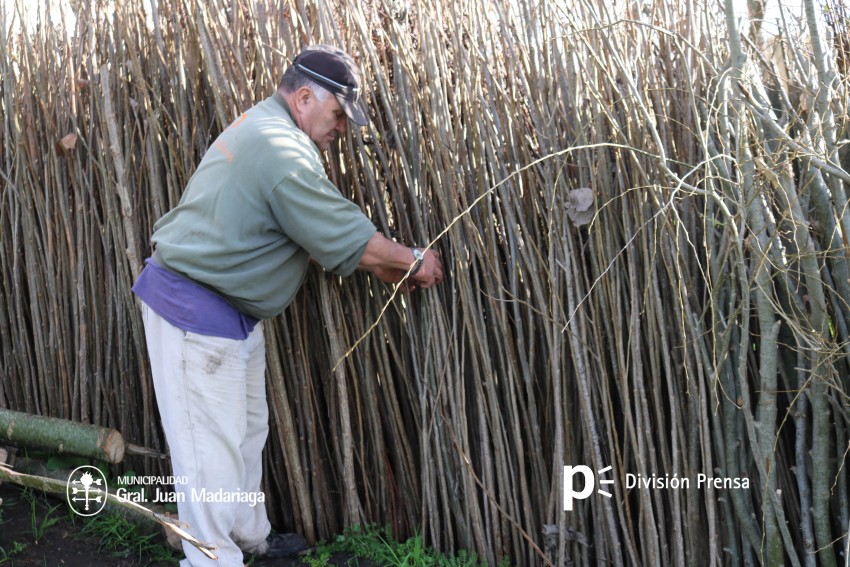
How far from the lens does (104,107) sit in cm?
294

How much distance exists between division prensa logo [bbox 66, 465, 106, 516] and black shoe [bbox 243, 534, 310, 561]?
0.54m

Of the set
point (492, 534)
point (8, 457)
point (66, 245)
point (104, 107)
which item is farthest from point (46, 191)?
point (492, 534)

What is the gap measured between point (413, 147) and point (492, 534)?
1192mm

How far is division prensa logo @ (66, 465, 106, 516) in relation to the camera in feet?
9.45

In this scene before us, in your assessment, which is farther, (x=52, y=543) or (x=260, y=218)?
(x=52, y=543)

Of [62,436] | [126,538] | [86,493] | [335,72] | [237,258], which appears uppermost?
[335,72]

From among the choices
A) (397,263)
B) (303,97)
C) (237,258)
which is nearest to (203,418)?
(237,258)

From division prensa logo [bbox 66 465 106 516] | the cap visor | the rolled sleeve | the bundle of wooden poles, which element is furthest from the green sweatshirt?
division prensa logo [bbox 66 465 106 516]

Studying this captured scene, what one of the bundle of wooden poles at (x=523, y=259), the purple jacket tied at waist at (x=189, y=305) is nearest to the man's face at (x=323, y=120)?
the bundle of wooden poles at (x=523, y=259)

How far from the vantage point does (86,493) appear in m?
2.89

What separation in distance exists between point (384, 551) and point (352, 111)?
4.47 ft

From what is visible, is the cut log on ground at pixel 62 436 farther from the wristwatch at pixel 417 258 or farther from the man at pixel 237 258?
the wristwatch at pixel 417 258

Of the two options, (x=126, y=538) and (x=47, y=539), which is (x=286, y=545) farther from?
(x=47, y=539)

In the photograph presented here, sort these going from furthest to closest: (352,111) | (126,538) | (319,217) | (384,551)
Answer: (126,538) → (384,551) → (352,111) → (319,217)
